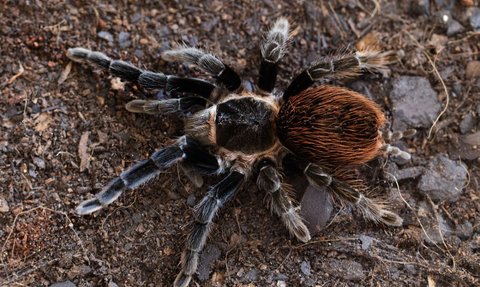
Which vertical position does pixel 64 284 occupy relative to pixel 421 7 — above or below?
below

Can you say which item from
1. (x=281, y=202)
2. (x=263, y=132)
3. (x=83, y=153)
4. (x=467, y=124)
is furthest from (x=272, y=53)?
(x=467, y=124)

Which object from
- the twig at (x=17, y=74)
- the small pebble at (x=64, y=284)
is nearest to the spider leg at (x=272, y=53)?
the twig at (x=17, y=74)

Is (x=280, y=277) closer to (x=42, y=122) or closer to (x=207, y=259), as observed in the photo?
(x=207, y=259)

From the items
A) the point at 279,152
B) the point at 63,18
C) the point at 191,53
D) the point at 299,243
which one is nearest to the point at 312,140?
the point at 279,152

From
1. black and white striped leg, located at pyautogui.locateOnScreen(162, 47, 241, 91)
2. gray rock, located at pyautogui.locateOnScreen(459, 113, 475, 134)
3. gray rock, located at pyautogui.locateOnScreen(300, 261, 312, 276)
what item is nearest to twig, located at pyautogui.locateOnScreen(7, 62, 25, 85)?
black and white striped leg, located at pyautogui.locateOnScreen(162, 47, 241, 91)

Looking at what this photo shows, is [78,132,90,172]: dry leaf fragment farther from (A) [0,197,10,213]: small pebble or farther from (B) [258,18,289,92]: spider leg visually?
(B) [258,18,289,92]: spider leg

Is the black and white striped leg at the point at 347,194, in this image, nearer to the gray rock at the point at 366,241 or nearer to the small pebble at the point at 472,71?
the gray rock at the point at 366,241
